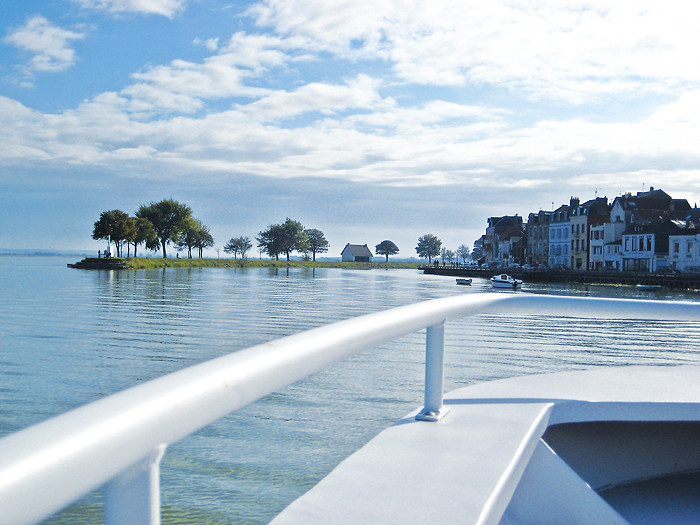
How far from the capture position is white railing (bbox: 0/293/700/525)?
2.23 feet

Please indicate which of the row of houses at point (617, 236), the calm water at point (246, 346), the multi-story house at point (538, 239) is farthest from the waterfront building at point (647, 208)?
the calm water at point (246, 346)

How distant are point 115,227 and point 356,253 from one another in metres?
92.1

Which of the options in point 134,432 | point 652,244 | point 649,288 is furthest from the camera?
point 652,244

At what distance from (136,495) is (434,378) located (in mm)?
1838

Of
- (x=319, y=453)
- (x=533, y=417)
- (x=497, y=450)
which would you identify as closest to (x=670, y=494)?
(x=533, y=417)

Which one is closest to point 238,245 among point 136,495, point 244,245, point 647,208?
point 244,245

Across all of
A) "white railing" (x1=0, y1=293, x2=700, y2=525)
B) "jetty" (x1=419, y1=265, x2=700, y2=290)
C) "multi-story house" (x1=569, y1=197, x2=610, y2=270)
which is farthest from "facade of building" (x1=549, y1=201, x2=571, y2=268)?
"white railing" (x1=0, y1=293, x2=700, y2=525)

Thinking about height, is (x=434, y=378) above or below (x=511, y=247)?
below

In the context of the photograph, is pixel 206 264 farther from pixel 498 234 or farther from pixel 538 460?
pixel 538 460

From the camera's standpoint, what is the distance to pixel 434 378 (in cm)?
264

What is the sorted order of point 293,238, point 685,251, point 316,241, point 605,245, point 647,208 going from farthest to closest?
point 316,241
point 293,238
point 605,245
point 647,208
point 685,251

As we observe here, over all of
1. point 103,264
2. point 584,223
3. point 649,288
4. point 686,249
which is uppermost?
point 584,223

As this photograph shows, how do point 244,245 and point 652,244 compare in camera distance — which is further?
point 244,245

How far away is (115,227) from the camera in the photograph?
10619 cm
